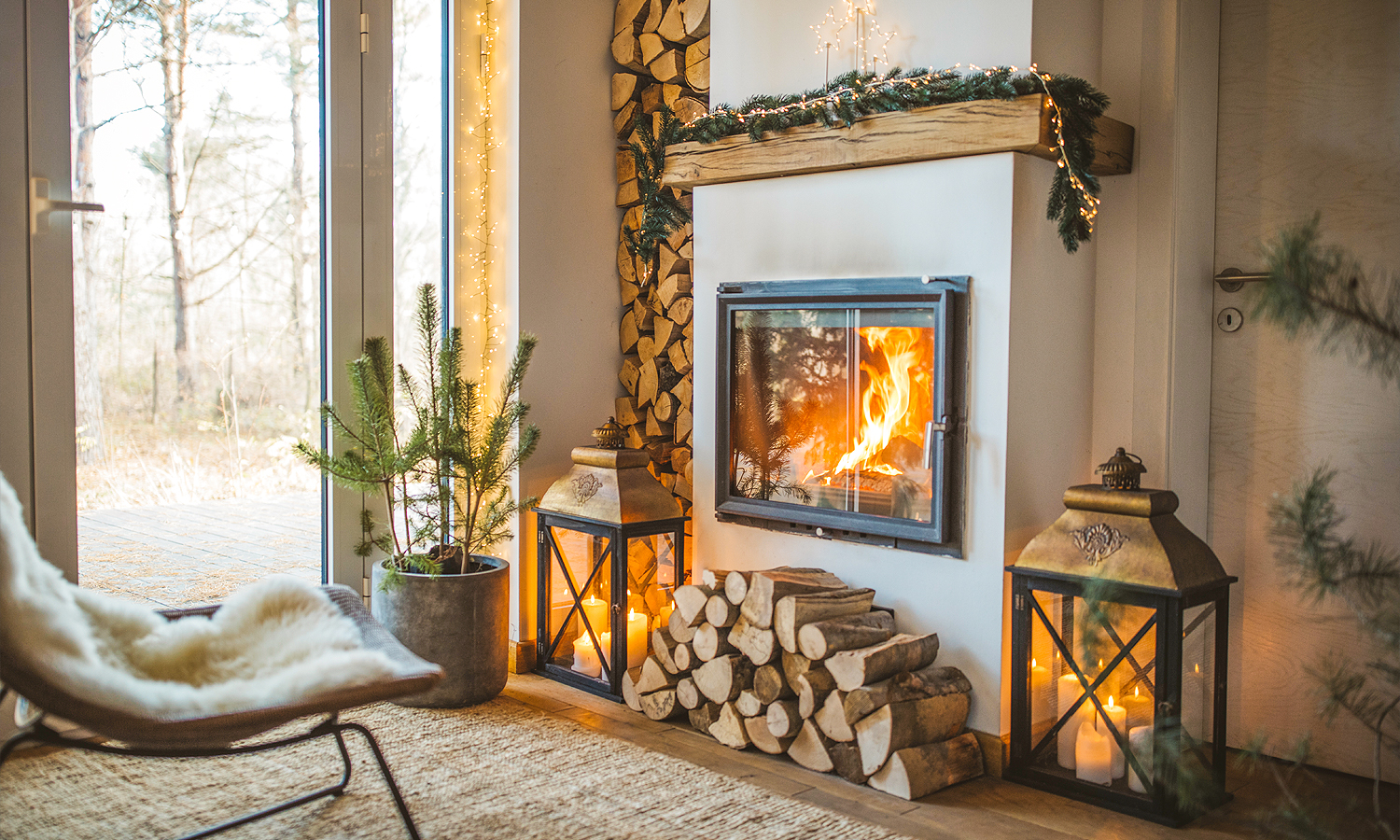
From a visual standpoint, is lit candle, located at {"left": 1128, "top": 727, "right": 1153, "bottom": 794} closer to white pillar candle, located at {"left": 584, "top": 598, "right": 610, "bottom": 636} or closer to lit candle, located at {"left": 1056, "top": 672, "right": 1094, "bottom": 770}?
lit candle, located at {"left": 1056, "top": 672, "right": 1094, "bottom": 770}

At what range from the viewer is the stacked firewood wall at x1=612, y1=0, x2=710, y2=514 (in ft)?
11.2

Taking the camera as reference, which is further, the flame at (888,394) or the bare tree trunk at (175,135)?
the bare tree trunk at (175,135)

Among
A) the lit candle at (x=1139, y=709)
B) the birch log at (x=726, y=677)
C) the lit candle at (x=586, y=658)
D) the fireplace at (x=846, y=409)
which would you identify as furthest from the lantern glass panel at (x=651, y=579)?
the lit candle at (x=1139, y=709)

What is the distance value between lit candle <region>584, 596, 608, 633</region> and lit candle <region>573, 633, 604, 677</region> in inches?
1.9

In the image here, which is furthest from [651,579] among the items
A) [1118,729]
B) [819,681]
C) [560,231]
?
[1118,729]

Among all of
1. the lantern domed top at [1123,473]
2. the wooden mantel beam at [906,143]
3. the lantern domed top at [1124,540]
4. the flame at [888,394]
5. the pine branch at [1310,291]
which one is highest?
the wooden mantel beam at [906,143]

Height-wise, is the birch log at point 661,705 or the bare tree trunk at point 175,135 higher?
the bare tree trunk at point 175,135

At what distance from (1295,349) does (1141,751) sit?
41.7 inches

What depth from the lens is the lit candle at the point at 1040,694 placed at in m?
2.44

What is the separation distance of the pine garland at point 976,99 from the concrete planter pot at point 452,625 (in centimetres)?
145

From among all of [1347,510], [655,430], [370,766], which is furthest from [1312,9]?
[370,766]

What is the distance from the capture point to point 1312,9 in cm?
260

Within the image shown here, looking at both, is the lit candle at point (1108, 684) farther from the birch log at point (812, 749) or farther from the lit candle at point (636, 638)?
the lit candle at point (636, 638)

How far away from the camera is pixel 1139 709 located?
2326 mm
